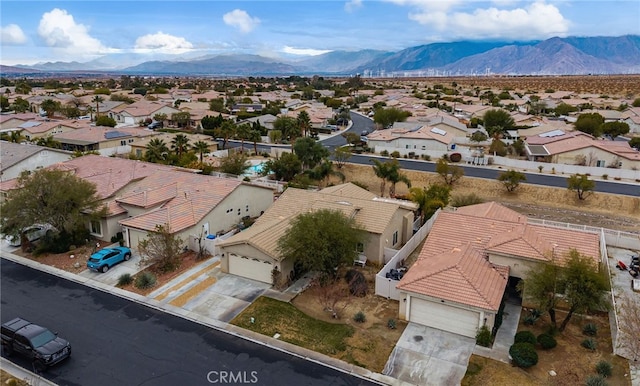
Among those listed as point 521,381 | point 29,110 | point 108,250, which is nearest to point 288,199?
point 108,250

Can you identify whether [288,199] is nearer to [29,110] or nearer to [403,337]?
[403,337]

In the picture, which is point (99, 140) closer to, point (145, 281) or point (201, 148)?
point (201, 148)

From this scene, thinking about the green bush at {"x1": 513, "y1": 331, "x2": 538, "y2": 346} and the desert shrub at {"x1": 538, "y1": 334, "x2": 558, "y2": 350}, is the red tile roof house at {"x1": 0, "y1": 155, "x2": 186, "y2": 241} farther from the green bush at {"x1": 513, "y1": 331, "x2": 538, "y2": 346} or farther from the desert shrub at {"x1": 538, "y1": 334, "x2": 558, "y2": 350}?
the desert shrub at {"x1": 538, "y1": 334, "x2": 558, "y2": 350}

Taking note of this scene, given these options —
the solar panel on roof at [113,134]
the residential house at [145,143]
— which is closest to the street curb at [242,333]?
the residential house at [145,143]

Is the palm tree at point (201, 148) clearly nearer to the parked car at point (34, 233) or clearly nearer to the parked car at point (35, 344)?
the parked car at point (34, 233)

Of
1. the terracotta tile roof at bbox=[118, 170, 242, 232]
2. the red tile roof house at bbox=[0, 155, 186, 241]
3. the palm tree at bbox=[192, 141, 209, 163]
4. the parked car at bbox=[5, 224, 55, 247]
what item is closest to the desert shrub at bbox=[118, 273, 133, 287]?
the terracotta tile roof at bbox=[118, 170, 242, 232]

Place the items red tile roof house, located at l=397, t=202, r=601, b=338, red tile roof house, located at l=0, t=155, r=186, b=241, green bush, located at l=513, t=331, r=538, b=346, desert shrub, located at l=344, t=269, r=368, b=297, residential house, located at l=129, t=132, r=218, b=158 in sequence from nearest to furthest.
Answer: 1. green bush, located at l=513, t=331, r=538, b=346
2. red tile roof house, located at l=397, t=202, r=601, b=338
3. desert shrub, located at l=344, t=269, r=368, b=297
4. red tile roof house, located at l=0, t=155, r=186, b=241
5. residential house, located at l=129, t=132, r=218, b=158

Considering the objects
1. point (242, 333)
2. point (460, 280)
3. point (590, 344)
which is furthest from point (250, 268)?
point (590, 344)
